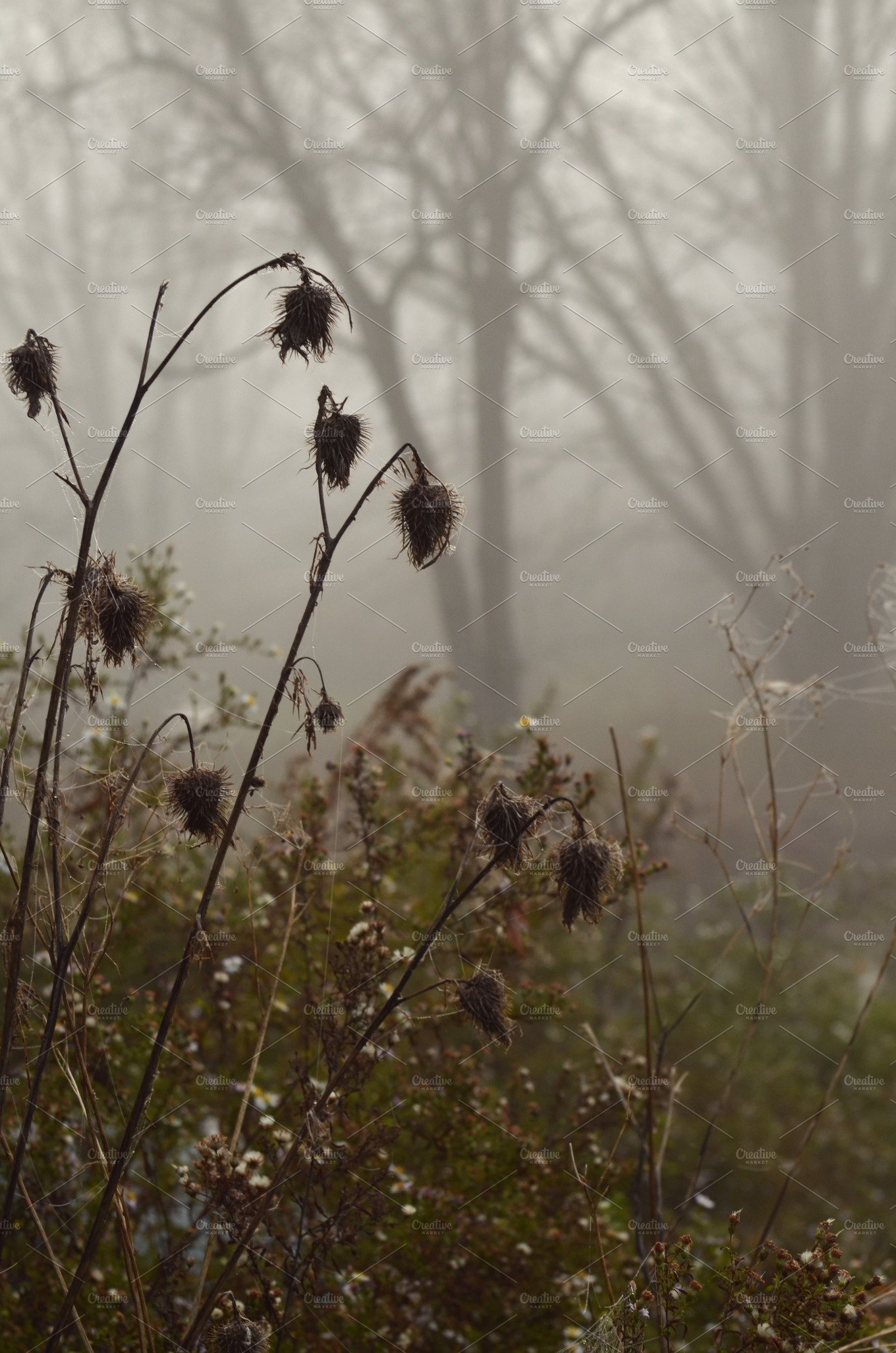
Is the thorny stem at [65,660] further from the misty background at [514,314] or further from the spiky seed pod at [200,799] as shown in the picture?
the misty background at [514,314]

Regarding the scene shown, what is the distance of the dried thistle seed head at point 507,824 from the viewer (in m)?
1.22

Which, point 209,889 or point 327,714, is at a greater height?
point 327,714

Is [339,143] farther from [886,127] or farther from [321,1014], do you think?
[321,1014]

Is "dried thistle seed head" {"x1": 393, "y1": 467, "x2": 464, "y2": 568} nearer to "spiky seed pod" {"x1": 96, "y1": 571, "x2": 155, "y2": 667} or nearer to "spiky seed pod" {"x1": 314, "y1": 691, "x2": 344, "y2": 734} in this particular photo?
"spiky seed pod" {"x1": 314, "y1": 691, "x2": 344, "y2": 734}

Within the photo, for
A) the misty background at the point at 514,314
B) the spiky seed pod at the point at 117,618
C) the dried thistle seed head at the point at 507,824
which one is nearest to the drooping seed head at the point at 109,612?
the spiky seed pod at the point at 117,618

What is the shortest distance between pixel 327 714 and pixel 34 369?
0.50 meters

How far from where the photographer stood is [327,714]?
1.26m

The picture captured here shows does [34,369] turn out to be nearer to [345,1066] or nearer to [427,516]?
[427,516]

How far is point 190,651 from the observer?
2994mm

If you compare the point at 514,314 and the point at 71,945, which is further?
the point at 514,314

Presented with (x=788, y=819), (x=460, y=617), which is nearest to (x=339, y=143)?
(x=460, y=617)

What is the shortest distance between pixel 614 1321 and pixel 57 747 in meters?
0.94

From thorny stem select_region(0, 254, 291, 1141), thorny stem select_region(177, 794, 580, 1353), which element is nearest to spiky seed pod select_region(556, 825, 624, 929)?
thorny stem select_region(177, 794, 580, 1353)

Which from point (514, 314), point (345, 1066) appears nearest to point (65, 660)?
point (345, 1066)
